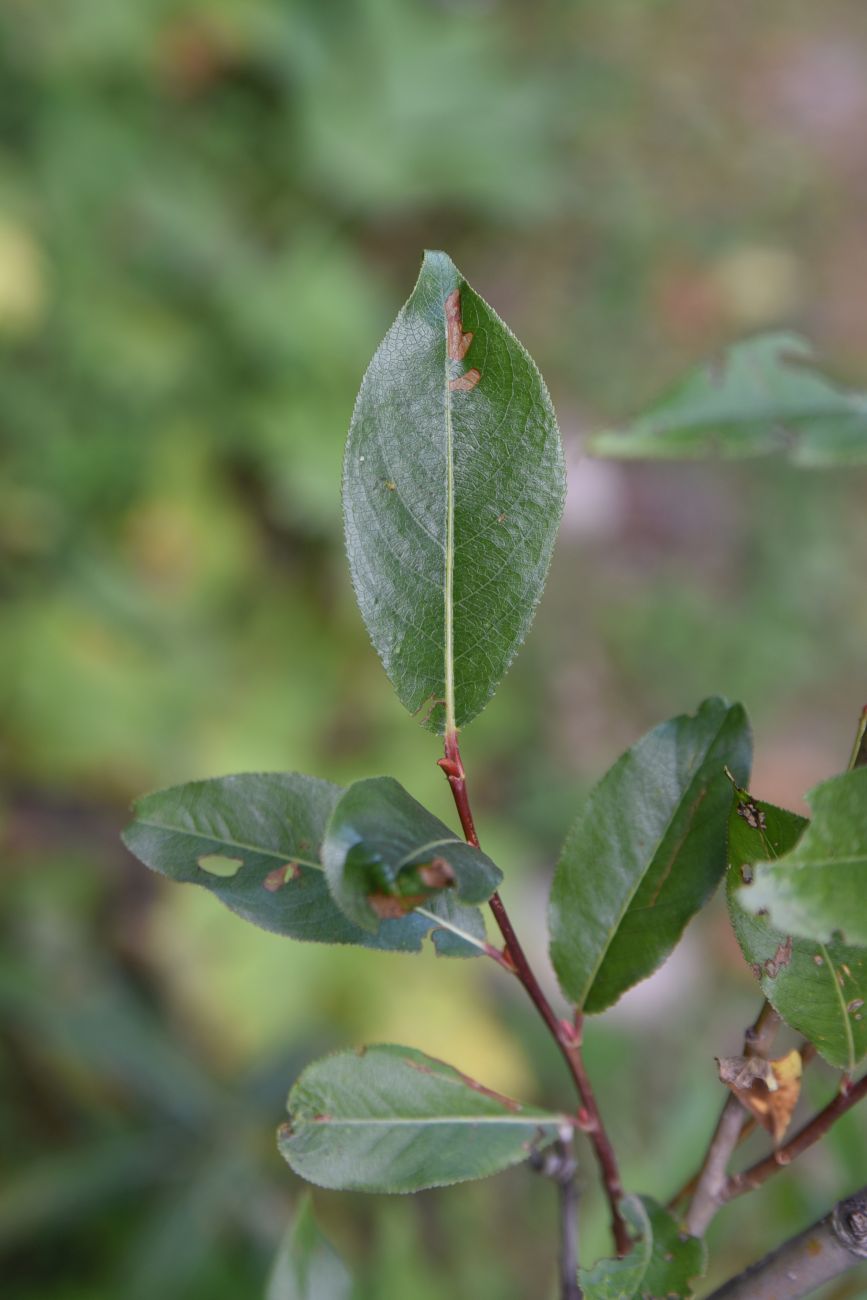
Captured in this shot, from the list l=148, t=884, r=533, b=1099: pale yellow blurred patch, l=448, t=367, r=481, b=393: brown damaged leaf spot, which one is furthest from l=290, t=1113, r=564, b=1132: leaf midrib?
l=148, t=884, r=533, b=1099: pale yellow blurred patch

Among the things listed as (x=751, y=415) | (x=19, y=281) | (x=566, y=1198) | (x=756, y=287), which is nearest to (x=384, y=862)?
(x=566, y=1198)

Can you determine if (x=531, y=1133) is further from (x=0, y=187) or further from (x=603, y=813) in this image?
(x=0, y=187)

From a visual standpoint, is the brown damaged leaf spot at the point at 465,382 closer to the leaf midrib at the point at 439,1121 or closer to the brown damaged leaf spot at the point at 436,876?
the brown damaged leaf spot at the point at 436,876

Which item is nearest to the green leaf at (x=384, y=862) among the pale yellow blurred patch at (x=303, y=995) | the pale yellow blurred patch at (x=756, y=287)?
the pale yellow blurred patch at (x=303, y=995)

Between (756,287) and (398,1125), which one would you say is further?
(756,287)

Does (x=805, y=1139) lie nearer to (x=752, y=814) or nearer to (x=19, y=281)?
(x=752, y=814)

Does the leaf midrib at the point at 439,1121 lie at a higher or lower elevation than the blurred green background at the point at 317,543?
lower

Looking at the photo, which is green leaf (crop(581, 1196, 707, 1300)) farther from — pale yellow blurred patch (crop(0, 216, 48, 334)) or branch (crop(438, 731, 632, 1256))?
pale yellow blurred patch (crop(0, 216, 48, 334))
